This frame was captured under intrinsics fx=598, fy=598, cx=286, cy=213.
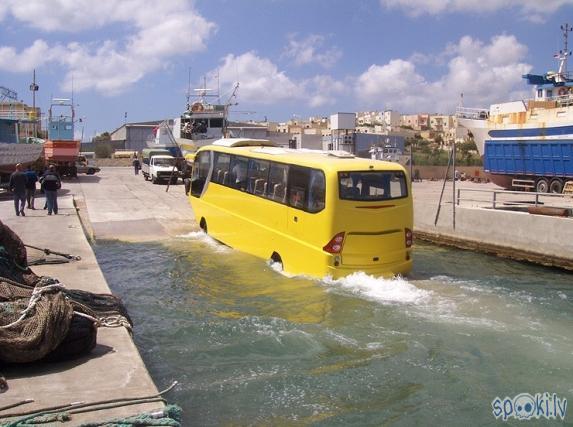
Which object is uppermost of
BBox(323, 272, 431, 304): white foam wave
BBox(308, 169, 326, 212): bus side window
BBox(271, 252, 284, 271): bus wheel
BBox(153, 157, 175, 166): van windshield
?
BBox(153, 157, 175, 166): van windshield

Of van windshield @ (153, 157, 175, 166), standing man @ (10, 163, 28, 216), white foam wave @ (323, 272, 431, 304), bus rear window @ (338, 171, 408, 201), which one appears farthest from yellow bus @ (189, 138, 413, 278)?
van windshield @ (153, 157, 175, 166)

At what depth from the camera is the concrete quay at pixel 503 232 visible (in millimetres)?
14773

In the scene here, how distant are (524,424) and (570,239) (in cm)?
981

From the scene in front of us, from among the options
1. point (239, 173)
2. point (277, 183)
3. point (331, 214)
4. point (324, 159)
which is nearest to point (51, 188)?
point (239, 173)

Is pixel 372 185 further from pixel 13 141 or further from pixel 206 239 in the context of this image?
pixel 13 141

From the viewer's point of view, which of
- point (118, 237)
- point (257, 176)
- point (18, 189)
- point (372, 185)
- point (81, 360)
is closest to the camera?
point (81, 360)

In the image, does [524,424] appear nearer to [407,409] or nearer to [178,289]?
[407,409]

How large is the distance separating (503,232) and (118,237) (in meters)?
10.7

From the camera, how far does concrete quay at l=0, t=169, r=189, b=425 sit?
185 inches

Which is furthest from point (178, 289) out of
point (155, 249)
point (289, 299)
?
point (155, 249)

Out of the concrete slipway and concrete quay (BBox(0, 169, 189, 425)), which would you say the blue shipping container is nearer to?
the concrete slipway

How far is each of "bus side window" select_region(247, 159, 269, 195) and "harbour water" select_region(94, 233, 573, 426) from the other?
1760 mm

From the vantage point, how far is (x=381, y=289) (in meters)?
10.3

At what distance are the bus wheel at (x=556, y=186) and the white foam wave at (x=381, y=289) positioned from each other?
62.5ft
